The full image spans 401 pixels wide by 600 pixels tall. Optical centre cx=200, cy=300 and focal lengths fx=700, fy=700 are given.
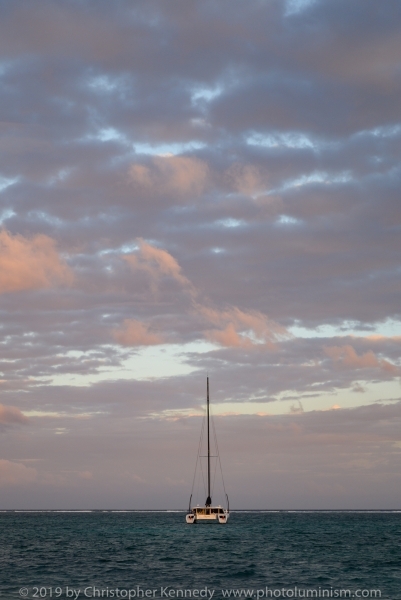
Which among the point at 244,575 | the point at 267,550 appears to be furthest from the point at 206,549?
the point at 244,575

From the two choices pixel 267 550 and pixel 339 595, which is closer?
pixel 339 595

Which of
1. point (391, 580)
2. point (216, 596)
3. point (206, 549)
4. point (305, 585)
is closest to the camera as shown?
point (216, 596)

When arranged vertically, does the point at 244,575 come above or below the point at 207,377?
below

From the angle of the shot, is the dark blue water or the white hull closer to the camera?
the dark blue water

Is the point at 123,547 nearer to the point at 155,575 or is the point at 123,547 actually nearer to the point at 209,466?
the point at 155,575

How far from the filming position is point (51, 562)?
6091cm

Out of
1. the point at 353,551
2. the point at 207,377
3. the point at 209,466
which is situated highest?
the point at 207,377

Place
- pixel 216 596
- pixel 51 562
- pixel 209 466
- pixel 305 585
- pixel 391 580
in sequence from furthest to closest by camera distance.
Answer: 1. pixel 209 466
2. pixel 51 562
3. pixel 391 580
4. pixel 305 585
5. pixel 216 596

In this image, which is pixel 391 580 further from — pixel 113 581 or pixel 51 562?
pixel 51 562

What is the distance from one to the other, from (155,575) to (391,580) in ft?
56.0

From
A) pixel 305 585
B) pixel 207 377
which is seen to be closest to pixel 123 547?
pixel 305 585

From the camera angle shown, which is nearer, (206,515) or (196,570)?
(196,570)

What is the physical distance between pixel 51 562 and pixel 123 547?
1852cm

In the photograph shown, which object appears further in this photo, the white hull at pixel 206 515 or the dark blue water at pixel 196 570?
the white hull at pixel 206 515
